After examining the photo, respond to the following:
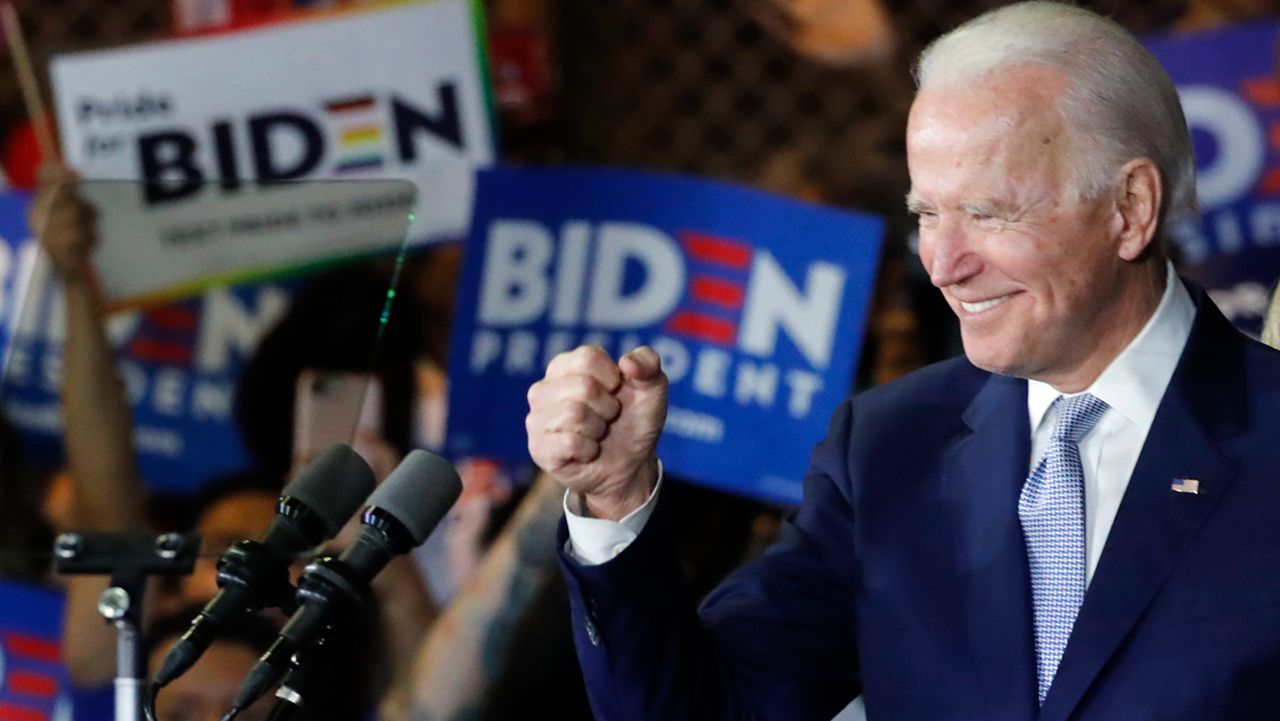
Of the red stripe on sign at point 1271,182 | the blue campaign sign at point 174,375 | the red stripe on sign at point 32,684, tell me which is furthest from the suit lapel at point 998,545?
the red stripe on sign at point 32,684

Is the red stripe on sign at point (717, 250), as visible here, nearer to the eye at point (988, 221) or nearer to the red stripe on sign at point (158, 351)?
the red stripe on sign at point (158, 351)

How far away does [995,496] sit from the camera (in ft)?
4.77

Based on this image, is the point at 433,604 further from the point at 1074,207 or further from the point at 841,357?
the point at 1074,207

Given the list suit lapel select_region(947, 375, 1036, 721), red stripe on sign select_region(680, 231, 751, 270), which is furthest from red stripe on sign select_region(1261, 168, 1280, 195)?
suit lapel select_region(947, 375, 1036, 721)

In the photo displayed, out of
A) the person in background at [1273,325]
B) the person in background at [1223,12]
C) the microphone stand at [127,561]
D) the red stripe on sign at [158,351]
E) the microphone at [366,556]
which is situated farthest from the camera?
the person in background at [1223,12]

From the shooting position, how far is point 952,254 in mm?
1384

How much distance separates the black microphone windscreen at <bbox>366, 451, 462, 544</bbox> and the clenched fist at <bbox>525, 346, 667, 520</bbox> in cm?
8

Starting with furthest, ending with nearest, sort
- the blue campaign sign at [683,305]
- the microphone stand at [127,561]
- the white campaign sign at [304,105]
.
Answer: the white campaign sign at [304,105]
the blue campaign sign at [683,305]
the microphone stand at [127,561]

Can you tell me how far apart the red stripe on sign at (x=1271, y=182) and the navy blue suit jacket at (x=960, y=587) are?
132 centimetres

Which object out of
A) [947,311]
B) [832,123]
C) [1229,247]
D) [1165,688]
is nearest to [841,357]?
[947,311]

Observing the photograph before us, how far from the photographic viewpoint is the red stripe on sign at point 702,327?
2.73m

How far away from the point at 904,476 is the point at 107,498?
3.55ft

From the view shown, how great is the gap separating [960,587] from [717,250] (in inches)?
54.3

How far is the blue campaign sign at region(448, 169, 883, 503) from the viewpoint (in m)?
2.66
